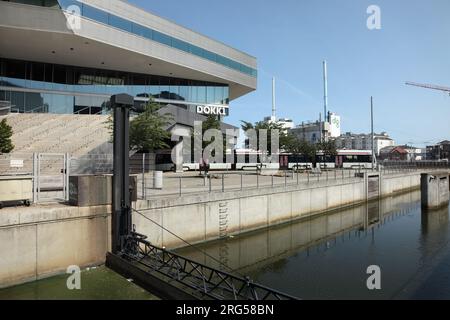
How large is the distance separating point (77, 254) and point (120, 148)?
11.9 ft

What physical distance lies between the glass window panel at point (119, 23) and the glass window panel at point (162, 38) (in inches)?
145

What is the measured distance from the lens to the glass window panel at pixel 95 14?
117ft

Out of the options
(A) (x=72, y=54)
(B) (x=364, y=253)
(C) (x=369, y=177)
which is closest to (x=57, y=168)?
(B) (x=364, y=253)

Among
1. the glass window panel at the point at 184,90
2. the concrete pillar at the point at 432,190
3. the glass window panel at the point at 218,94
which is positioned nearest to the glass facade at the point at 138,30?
the glass window panel at the point at 218,94

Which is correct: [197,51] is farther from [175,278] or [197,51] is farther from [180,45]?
[175,278]

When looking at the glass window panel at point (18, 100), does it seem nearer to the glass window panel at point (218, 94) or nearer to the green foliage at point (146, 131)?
the green foliage at point (146, 131)

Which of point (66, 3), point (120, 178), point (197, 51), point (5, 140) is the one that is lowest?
point (120, 178)

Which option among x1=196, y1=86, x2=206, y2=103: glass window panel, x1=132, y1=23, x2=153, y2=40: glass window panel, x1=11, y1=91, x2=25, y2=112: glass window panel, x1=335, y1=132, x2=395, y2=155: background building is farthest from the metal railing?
x1=335, y1=132, x2=395, y2=155: background building

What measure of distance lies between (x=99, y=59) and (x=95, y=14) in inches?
252

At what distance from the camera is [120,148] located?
1250 centimetres

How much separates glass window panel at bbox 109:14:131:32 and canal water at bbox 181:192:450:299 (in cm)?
2788

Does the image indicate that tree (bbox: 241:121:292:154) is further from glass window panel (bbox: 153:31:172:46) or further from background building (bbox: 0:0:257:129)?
glass window panel (bbox: 153:31:172:46)

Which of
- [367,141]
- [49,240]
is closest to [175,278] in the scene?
[49,240]

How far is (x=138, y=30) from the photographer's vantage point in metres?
40.6
